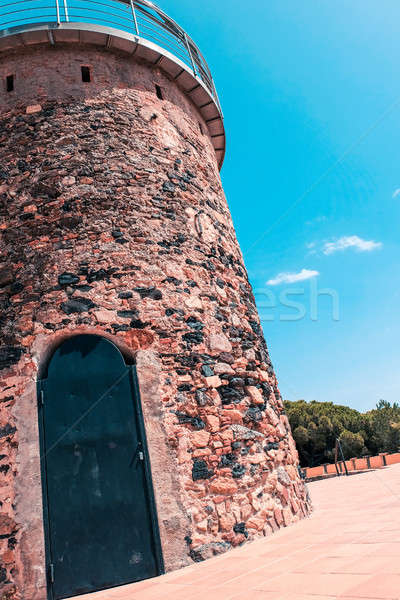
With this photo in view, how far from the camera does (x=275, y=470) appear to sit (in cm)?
484

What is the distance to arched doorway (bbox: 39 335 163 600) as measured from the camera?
11.9 feet

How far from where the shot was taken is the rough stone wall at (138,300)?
4004mm

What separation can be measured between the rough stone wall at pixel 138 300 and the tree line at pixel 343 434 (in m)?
18.0

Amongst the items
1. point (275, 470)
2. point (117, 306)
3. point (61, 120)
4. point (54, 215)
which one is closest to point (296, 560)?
point (275, 470)

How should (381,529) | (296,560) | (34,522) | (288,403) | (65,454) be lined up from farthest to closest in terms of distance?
(288,403)
(65,454)
(34,522)
(381,529)
(296,560)

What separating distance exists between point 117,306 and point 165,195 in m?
1.77

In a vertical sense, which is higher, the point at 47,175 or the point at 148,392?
the point at 47,175

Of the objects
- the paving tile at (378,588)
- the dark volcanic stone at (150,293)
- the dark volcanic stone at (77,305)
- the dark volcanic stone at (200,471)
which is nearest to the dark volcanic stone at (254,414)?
the dark volcanic stone at (200,471)

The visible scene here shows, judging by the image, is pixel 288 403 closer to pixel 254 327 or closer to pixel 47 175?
pixel 254 327

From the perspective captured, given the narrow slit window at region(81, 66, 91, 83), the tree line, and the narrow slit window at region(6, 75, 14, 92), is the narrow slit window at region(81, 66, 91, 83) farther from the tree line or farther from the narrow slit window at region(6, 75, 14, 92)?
the tree line

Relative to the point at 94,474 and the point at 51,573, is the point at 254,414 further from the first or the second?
the point at 51,573

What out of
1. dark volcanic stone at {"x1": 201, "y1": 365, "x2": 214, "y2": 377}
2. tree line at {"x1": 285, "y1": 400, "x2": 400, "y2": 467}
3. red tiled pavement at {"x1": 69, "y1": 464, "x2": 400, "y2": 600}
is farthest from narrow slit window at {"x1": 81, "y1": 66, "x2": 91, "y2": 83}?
tree line at {"x1": 285, "y1": 400, "x2": 400, "y2": 467}

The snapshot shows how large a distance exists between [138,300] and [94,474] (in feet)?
5.92

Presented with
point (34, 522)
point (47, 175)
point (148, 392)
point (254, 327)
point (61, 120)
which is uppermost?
point (61, 120)
